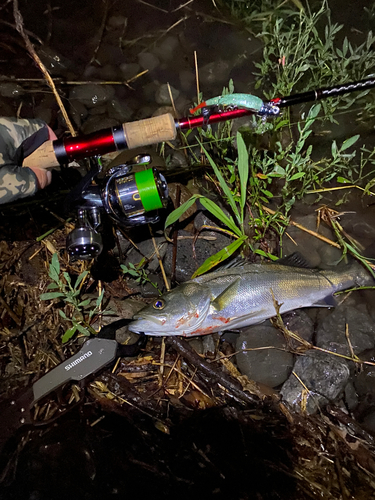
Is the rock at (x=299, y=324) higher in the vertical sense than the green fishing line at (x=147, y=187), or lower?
lower

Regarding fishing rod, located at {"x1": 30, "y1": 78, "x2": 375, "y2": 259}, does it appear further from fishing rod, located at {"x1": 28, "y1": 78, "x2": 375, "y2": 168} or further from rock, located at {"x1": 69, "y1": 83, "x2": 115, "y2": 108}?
rock, located at {"x1": 69, "y1": 83, "x2": 115, "y2": 108}

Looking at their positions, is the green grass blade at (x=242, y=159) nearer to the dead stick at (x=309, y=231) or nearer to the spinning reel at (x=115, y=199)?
the dead stick at (x=309, y=231)

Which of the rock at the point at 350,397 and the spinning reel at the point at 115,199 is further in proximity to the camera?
the rock at the point at 350,397

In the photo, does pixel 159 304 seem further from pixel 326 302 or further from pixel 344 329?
pixel 344 329

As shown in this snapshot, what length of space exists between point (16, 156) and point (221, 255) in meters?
2.39

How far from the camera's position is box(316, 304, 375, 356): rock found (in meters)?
3.73

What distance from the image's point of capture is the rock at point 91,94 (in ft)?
15.6

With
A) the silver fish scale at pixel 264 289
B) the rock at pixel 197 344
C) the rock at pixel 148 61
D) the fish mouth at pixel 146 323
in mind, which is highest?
the rock at pixel 148 61

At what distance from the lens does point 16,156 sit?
9.52 ft

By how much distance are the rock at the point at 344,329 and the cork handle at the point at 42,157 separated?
3.55m

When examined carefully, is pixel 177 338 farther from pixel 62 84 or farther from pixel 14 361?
pixel 62 84

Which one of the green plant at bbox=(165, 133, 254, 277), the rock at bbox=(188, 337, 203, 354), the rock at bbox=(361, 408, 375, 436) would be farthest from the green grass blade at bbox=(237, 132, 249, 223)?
the rock at bbox=(361, 408, 375, 436)

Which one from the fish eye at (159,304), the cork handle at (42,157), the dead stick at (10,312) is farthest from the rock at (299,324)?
the dead stick at (10,312)

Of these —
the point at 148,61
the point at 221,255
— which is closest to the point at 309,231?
the point at 221,255
